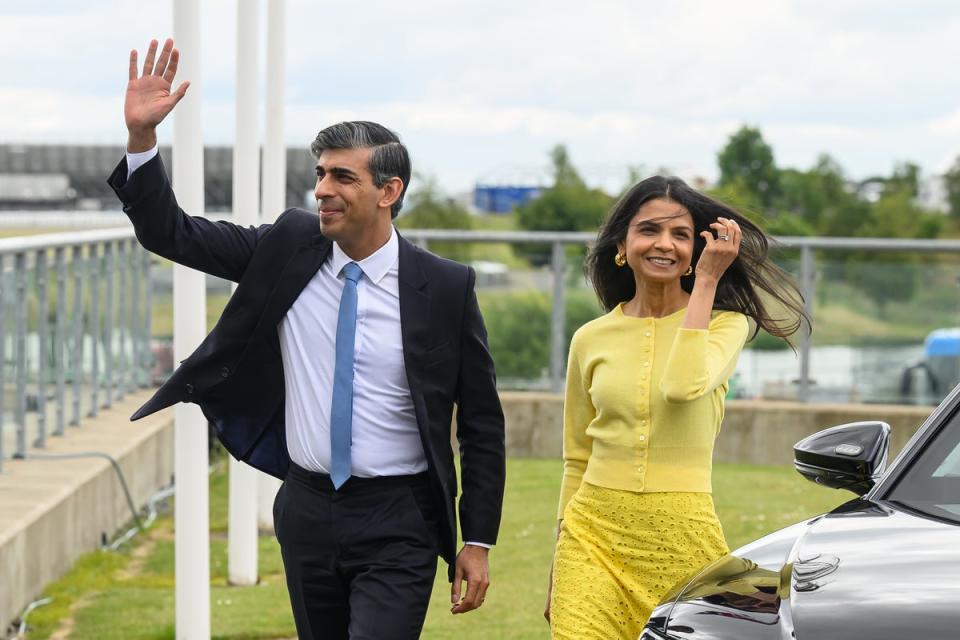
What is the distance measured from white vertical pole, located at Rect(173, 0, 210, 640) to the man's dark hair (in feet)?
6.64

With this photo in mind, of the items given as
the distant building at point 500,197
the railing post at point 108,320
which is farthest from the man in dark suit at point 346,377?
the distant building at point 500,197

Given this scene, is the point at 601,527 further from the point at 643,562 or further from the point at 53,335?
the point at 53,335

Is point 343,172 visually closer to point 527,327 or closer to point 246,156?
point 246,156

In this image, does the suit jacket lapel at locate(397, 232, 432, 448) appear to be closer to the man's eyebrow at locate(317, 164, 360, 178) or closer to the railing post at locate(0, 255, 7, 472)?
the man's eyebrow at locate(317, 164, 360, 178)

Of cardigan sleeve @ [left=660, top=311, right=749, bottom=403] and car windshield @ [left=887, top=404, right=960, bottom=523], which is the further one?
cardigan sleeve @ [left=660, top=311, right=749, bottom=403]

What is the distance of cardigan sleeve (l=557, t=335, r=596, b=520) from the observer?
4.71 metres

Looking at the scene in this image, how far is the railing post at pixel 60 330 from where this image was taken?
9773mm

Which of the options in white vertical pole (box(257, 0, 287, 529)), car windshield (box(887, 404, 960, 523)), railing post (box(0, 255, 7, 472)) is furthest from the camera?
white vertical pole (box(257, 0, 287, 529))

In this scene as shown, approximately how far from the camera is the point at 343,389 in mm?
4355

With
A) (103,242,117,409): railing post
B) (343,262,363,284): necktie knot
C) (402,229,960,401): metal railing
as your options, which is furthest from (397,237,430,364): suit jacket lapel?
(402,229,960,401): metal railing

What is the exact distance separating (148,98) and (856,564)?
2036 mm

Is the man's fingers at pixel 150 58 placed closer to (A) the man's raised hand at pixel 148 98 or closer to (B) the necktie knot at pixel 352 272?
(A) the man's raised hand at pixel 148 98

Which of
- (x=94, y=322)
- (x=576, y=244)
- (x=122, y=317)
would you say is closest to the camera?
(x=94, y=322)

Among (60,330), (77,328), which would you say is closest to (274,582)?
(60,330)
